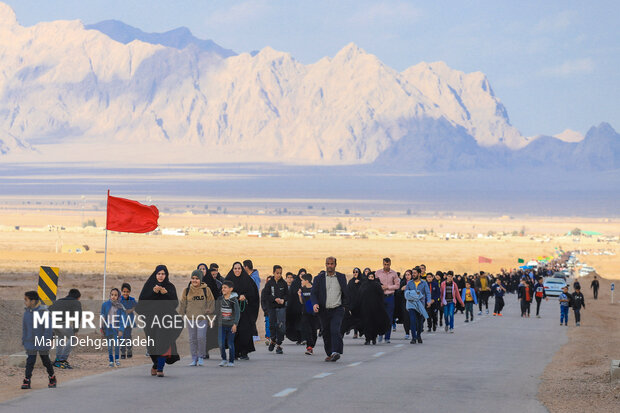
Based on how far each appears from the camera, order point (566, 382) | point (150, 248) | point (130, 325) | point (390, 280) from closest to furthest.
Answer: point (566, 382) < point (130, 325) < point (390, 280) < point (150, 248)

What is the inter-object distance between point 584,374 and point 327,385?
5.63 metres

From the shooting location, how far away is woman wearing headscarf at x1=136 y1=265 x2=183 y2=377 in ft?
52.5

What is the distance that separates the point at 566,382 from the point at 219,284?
20.9 ft

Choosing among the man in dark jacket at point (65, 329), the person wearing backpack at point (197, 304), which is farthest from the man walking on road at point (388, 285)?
the man in dark jacket at point (65, 329)

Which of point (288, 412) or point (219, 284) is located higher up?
point (219, 284)

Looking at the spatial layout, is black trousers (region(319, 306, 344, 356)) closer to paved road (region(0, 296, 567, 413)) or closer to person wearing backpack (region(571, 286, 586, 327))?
paved road (region(0, 296, 567, 413))

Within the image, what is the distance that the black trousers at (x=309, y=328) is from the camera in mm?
21203

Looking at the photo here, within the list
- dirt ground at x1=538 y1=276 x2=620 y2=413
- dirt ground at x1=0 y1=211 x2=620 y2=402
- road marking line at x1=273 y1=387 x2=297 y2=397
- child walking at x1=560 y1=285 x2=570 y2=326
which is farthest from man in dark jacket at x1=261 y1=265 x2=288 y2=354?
child walking at x1=560 y1=285 x2=570 y2=326

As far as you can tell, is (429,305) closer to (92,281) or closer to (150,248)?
(92,281)

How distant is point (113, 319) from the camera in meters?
18.2

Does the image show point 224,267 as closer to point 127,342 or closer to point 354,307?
point 354,307

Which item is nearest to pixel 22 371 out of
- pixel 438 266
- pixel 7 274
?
pixel 7 274

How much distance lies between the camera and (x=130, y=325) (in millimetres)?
19172

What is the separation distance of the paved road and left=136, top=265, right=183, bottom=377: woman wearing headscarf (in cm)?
37
